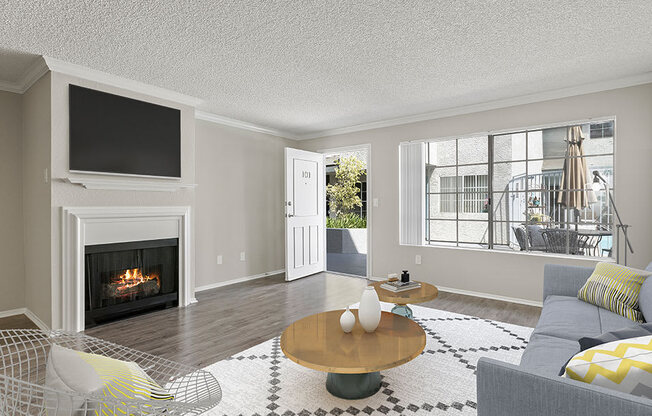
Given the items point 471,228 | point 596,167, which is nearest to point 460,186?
point 471,228

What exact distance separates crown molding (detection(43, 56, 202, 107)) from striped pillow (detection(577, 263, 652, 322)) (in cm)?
427

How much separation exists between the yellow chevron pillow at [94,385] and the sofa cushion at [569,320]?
6.70ft

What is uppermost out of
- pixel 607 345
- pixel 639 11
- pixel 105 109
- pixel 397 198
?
pixel 639 11

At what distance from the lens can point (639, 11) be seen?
7.72 ft

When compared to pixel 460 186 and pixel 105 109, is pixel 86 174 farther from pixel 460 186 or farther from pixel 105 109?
pixel 460 186

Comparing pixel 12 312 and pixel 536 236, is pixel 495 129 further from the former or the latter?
pixel 12 312

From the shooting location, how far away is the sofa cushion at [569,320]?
1957 mm

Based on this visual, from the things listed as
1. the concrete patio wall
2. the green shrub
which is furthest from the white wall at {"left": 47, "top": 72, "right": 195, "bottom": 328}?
the green shrub

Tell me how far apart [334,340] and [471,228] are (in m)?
3.43

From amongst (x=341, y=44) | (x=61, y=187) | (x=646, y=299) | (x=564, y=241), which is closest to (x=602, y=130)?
(x=564, y=241)

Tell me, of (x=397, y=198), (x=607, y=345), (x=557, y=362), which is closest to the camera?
(x=607, y=345)

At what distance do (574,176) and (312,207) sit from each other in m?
3.64

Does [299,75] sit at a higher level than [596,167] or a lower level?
higher

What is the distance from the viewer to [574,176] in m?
3.96
